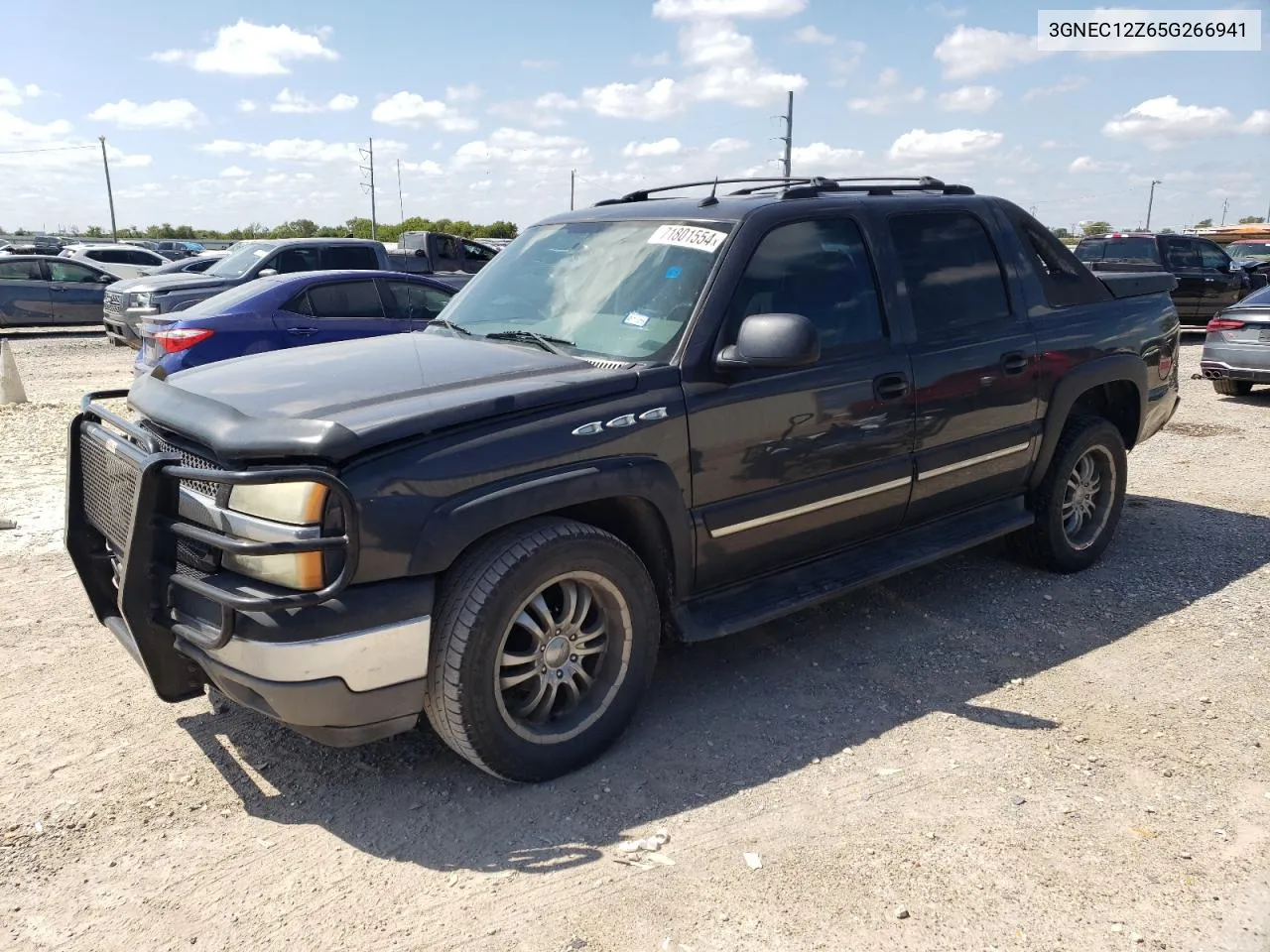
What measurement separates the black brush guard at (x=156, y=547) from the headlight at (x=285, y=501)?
0.18 ft

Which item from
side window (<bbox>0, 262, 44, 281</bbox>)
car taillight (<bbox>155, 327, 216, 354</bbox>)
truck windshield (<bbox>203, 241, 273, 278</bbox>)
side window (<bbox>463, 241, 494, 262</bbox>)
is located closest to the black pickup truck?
car taillight (<bbox>155, 327, 216, 354</bbox>)

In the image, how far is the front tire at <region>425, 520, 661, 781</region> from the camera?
295cm

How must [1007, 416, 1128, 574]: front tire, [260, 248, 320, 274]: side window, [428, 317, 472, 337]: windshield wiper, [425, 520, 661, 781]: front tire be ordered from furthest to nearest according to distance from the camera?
[260, 248, 320, 274]: side window → [1007, 416, 1128, 574]: front tire → [428, 317, 472, 337]: windshield wiper → [425, 520, 661, 781]: front tire

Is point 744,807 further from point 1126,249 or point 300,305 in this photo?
point 1126,249

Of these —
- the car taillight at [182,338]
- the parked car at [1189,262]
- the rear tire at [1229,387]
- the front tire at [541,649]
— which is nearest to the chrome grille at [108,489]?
the front tire at [541,649]

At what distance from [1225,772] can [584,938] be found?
2288 mm

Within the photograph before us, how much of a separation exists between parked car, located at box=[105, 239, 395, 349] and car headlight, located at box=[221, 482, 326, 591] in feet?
34.2

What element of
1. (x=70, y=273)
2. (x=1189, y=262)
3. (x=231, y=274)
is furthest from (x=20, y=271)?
(x=1189, y=262)

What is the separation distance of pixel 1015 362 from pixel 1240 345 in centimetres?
815

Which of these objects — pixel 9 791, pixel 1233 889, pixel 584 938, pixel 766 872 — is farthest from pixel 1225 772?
pixel 9 791

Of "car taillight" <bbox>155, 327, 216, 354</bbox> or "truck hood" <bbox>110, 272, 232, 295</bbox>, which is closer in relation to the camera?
"car taillight" <bbox>155, 327, 216, 354</bbox>

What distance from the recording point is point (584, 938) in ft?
8.35

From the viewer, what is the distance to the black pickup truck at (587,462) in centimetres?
281

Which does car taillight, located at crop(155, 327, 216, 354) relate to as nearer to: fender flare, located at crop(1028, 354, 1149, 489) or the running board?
the running board
